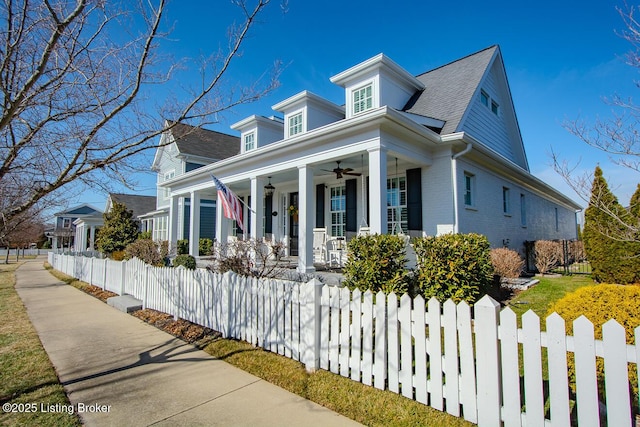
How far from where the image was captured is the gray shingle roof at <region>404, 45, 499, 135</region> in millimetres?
9734

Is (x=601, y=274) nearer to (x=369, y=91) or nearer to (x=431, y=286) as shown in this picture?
(x=431, y=286)

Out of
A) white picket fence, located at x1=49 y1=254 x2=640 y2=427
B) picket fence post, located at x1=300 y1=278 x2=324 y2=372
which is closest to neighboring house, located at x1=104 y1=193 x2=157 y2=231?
white picket fence, located at x1=49 y1=254 x2=640 y2=427

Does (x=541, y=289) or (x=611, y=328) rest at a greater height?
(x=611, y=328)

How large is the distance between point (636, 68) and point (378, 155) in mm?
4412

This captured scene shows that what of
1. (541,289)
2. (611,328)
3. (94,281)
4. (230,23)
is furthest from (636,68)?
(94,281)

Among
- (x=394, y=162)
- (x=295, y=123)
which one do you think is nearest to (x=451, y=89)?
(x=394, y=162)

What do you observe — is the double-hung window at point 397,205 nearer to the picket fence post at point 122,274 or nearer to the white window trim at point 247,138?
the white window trim at point 247,138

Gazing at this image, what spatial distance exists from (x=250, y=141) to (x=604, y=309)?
46.6 ft

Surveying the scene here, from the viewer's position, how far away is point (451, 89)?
429 inches

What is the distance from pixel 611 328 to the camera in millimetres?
2035

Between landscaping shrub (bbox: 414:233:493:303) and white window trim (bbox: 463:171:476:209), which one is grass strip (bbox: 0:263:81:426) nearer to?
landscaping shrub (bbox: 414:233:493:303)

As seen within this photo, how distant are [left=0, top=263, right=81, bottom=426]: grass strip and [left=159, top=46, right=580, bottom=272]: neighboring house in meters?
3.46

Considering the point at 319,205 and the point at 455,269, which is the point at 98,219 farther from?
the point at 455,269

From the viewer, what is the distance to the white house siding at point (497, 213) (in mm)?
9356
